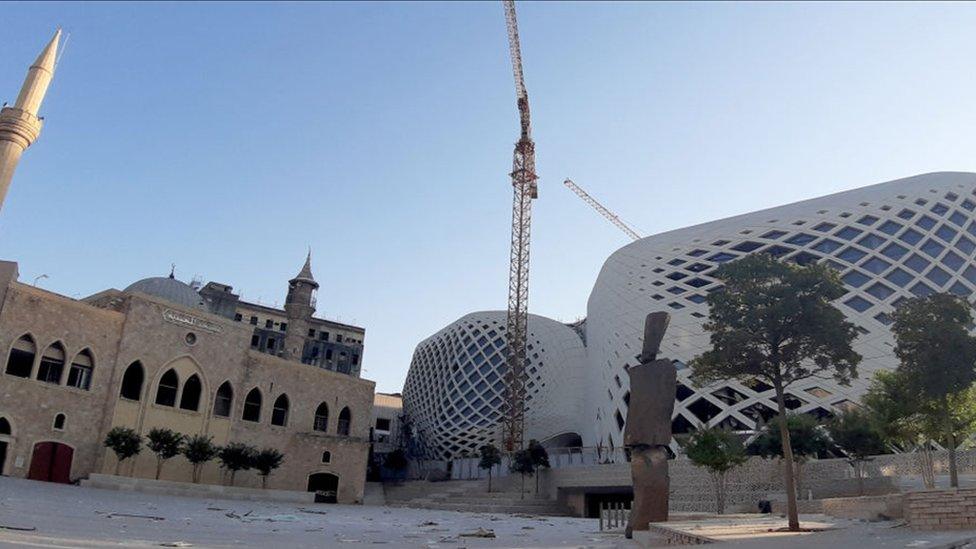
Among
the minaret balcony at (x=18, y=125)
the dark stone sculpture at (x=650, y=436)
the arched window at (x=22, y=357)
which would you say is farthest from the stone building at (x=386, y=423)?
the dark stone sculpture at (x=650, y=436)

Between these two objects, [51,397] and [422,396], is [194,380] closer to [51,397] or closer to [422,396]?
[51,397]

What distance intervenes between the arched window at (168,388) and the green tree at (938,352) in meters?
28.8

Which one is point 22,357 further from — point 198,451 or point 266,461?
point 266,461

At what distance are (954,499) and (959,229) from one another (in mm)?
32102

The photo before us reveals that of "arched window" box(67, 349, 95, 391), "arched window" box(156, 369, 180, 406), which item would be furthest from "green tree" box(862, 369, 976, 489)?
"arched window" box(67, 349, 95, 391)

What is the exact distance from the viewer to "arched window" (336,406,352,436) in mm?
38059

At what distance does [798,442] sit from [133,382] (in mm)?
28008

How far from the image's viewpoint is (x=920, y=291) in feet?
104

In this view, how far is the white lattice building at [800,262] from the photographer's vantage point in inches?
1231

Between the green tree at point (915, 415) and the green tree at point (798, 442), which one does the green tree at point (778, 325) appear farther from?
the green tree at point (798, 442)

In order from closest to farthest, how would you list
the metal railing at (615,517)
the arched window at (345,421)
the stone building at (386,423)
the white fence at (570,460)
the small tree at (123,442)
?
1. the metal railing at (615,517)
2. the small tree at (123,442)
3. the white fence at (570,460)
4. the arched window at (345,421)
5. the stone building at (386,423)

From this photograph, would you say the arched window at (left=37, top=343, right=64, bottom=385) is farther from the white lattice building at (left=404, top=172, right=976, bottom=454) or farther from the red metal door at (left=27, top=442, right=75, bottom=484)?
the white lattice building at (left=404, top=172, right=976, bottom=454)

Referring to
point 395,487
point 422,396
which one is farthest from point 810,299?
point 422,396

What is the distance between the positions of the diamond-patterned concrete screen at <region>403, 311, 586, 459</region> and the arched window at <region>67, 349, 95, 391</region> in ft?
99.4
